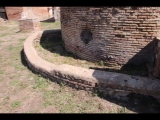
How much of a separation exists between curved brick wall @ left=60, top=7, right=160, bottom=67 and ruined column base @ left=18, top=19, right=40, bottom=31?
5267 mm

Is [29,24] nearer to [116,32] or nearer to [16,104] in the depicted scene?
[116,32]

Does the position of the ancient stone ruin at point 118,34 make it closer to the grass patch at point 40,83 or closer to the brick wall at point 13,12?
the grass patch at point 40,83

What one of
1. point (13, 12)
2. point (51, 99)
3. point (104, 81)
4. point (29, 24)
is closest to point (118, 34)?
point (104, 81)

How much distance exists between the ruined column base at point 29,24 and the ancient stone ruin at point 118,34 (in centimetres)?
528

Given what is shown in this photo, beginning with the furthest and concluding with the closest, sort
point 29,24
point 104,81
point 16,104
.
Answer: point 29,24
point 16,104
point 104,81

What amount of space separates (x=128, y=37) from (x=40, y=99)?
271 cm

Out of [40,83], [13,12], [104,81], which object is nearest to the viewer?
[104,81]

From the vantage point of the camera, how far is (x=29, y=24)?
1077 cm

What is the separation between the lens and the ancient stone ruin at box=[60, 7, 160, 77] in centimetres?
451

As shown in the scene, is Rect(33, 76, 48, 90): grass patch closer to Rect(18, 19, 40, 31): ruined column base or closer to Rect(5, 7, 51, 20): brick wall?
Rect(18, 19, 40, 31): ruined column base

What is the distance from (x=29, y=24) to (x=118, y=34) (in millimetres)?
7276

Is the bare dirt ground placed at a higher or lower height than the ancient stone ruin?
lower

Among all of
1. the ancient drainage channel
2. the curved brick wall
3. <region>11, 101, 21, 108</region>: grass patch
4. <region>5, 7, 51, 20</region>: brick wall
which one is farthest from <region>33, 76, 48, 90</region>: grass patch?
<region>5, 7, 51, 20</region>: brick wall
